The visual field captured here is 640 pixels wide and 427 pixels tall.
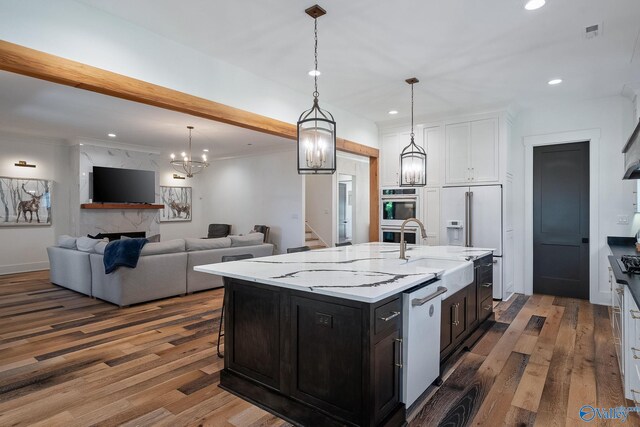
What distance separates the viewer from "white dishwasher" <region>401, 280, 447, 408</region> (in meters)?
2.10

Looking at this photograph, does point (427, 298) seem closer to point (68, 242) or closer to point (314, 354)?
point (314, 354)

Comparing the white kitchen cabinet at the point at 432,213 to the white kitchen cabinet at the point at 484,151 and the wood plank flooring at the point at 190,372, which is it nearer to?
the white kitchen cabinet at the point at 484,151

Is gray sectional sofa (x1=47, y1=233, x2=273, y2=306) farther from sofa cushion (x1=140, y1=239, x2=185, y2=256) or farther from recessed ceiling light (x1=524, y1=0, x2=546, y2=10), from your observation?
recessed ceiling light (x1=524, y1=0, x2=546, y2=10)

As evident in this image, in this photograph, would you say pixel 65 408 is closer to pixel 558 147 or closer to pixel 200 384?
pixel 200 384

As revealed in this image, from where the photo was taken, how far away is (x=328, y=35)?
3.19m

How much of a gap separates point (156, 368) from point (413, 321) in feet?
6.88

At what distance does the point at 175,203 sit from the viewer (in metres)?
10.0

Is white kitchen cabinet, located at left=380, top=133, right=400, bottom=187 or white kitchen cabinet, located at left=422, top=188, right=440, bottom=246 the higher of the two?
white kitchen cabinet, located at left=380, top=133, right=400, bottom=187

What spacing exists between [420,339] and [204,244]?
4.01 m

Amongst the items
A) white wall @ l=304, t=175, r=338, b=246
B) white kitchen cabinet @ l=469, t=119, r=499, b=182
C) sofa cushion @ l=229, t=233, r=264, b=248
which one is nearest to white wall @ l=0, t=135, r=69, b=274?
sofa cushion @ l=229, t=233, r=264, b=248

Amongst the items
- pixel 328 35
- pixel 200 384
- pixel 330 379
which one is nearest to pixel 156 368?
pixel 200 384

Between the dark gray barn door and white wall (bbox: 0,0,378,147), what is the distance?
3.93 metres

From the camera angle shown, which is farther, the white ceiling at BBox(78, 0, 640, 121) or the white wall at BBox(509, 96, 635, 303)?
the white wall at BBox(509, 96, 635, 303)

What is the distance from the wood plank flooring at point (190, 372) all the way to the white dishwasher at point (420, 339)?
0.61 feet
